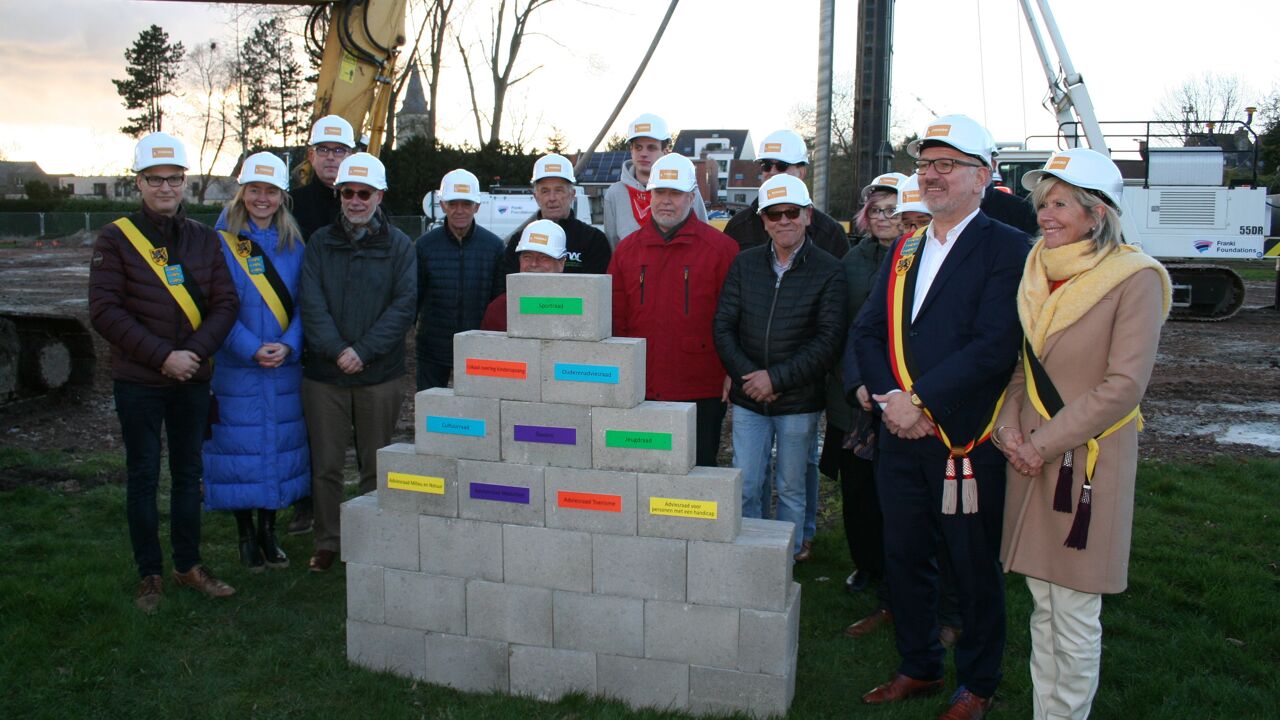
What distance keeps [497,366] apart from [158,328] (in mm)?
2009

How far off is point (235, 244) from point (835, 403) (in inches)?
138

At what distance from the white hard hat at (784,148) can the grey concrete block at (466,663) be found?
10.7 feet

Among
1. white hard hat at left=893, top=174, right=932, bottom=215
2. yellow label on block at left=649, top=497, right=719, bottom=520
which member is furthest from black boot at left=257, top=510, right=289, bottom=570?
white hard hat at left=893, top=174, right=932, bottom=215

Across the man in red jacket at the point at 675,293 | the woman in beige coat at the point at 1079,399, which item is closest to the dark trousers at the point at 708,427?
the man in red jacket at the point at 675,293

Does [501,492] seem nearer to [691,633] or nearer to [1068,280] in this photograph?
[691,633]

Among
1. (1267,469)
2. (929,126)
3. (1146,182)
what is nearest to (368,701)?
(929,126)

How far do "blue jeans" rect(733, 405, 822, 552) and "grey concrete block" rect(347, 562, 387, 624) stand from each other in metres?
1.94

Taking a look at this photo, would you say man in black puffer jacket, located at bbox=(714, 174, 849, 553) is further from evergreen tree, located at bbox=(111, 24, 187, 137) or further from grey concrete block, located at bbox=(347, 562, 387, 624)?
evergreen tree, located at bbox=(111, 24, 187, 137)

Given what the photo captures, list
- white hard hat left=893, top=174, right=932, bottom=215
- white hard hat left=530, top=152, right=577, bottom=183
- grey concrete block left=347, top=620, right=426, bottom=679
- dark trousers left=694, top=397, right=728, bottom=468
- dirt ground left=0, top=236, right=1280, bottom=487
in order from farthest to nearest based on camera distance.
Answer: dirt ground left=0, top=236, right=1280, bottom=487 → white hard hat left=530, top=152, right=577, bottom=183 → dark trousers left=694, top=397, right=728, bottom=468 → white hard hat left=893, top=174, right=932, bottom=215 → grey concrete block left=347, top=620, right=426, bottom=679

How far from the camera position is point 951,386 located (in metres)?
3.82

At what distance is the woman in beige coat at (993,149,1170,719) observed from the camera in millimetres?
3502

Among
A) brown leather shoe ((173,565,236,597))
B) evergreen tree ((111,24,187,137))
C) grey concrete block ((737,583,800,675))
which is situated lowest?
brown leather shoe ((173,565,236,597))

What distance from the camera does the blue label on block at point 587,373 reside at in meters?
4.23

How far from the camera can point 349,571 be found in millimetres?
4715
